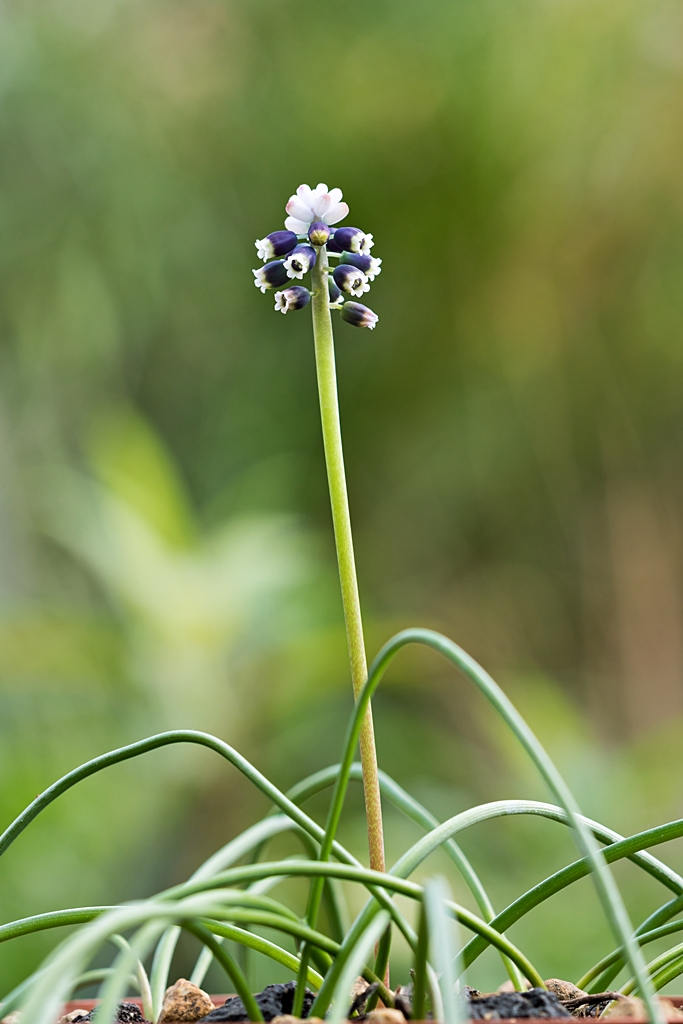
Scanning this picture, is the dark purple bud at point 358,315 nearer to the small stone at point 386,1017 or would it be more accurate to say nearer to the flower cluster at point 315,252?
the flower cluster at point 315,252

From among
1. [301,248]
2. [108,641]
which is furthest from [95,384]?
[301,248]

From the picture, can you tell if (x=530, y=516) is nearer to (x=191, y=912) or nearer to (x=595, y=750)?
(x=595, y=750)

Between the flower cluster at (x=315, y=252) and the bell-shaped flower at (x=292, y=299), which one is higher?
the flower cluster at (x=315, y=252)

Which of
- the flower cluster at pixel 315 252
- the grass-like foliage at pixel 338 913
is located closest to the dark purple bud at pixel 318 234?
the flower cluster at pixel 315 252

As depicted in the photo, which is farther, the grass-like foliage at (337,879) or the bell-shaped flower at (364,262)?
the bell-shaped flower at (364,262)

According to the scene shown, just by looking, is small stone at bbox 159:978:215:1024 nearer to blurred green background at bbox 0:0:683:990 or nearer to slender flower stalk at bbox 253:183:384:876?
slender flower stalk at bbox 253:183:384:876

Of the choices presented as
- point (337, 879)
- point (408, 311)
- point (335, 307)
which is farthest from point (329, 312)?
point (408, 311)

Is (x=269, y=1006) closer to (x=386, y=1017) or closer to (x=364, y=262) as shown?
(x=386, y=1017)

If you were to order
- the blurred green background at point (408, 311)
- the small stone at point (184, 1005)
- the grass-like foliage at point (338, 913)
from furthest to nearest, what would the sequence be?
the blurred green background at point (408, 311)
the small stone at point (184, 1005)
the grass-like foliage at point (338, 913)
